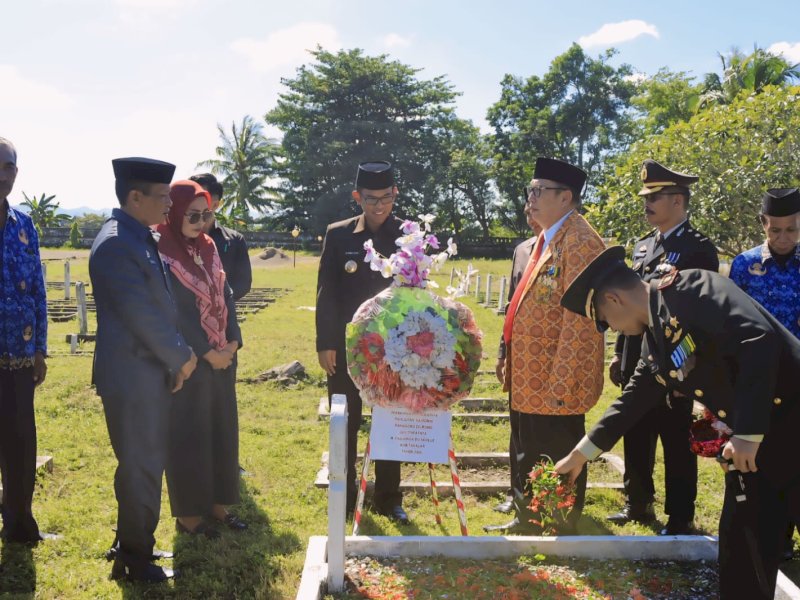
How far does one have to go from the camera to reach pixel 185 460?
14.7 feet

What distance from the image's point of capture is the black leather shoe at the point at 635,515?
4.92 metres

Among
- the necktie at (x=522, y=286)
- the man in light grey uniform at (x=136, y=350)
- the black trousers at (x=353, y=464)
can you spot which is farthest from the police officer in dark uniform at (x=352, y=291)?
the man in light grey uniform at (x=136, y=350)

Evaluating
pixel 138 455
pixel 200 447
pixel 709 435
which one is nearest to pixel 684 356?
pixel 709 435

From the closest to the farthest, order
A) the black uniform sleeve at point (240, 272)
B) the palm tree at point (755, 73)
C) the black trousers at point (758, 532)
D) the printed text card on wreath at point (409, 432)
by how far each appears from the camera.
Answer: the black trousers at point (758, 532)
the printed text card on wreath at point (409, 432)
the black uniform sleeve at point (240, 272)
the palm tree at point (755, 73)

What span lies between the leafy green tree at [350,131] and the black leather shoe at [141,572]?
4197 cm

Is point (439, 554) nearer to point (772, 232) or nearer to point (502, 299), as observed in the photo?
point (772, 232)

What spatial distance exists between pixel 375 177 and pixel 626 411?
2396mm

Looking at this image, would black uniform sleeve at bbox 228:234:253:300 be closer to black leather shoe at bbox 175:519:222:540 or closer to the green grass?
the green grass

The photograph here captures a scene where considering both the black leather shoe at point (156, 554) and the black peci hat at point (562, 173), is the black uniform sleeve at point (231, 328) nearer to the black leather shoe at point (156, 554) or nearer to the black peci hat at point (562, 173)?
the black leather shoe at point (156, 554)

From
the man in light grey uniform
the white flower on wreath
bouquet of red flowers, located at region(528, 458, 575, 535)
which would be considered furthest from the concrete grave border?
the man in light grey uniform

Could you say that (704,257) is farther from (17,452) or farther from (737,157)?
(737,157)

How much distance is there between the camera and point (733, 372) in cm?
276

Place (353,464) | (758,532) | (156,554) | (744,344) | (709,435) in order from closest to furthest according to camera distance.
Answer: (744,344) < (758,532) < (709,435) < (156,554) < (353,464)

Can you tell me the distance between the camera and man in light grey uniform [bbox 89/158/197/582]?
12.2 feet
